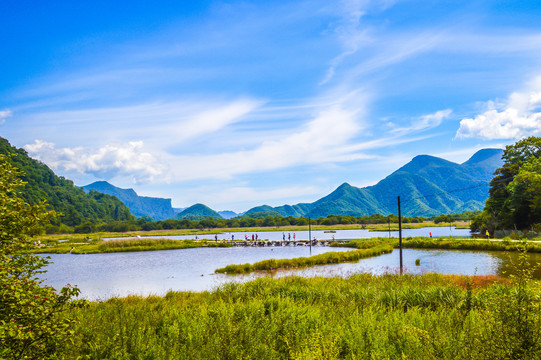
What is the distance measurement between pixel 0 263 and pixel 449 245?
50.1 m

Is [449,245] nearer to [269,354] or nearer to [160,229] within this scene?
[269,354]

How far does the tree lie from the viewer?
4.57 meters

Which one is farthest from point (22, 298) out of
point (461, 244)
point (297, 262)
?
point (461, 244)

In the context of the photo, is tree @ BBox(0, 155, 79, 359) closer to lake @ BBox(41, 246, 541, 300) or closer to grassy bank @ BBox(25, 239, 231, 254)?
lake @ BBox(41, 246, 541, 300)

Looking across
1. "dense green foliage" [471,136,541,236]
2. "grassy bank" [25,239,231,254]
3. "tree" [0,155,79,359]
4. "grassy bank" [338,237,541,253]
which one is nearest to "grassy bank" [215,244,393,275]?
"grassy bank" [338,237,541,253]

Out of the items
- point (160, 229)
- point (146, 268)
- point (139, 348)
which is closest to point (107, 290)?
point (146, 268)

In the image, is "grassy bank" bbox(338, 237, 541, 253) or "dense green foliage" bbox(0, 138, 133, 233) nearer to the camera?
"grassy bank" bbox(338, 237, 541, 253)

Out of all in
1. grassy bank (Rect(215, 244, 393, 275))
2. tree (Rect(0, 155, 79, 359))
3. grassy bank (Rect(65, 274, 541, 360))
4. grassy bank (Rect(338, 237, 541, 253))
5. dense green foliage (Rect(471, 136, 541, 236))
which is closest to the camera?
grassy bank (Rect(65, 274, 541, 360))

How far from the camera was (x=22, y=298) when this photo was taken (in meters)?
4.76

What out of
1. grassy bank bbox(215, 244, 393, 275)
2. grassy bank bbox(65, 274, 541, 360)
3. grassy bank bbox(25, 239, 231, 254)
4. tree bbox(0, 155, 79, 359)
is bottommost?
grassy bank bbox(25, 239, 231, 254)

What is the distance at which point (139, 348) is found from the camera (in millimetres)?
6516

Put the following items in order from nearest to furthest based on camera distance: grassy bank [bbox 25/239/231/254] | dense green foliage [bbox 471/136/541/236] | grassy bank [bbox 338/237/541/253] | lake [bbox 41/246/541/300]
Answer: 1. lake [bbox 41/246/541/300]
2. grassy bank [bbox 338/237/541/253]
3. dense green foliage [bbox 471/136/541/236]
4. grassy bank [bbox 25/239/231/254]

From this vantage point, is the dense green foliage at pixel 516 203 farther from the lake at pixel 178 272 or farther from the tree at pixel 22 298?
the tree at pixel 22 298

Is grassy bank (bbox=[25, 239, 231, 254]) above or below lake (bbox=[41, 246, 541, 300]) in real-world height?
below
